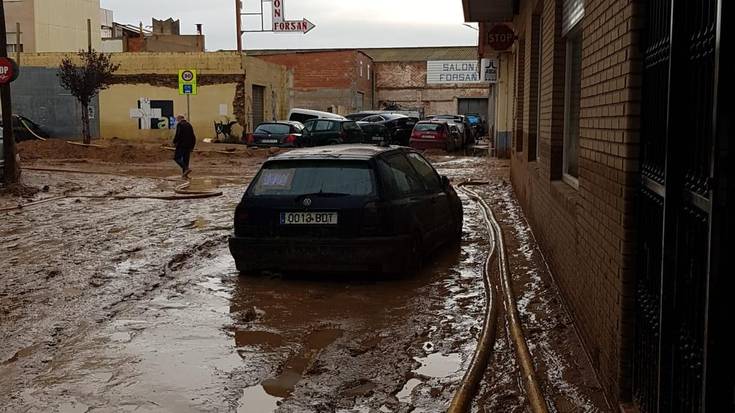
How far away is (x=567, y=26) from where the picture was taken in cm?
864

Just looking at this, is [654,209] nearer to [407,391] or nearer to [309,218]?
[407,391]

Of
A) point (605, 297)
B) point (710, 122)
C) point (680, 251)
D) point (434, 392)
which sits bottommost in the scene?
point (434, 392)

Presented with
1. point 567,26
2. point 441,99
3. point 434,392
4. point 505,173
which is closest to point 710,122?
point 434,392

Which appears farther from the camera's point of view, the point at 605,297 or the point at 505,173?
the point at 505,173

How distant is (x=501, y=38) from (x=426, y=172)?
11.7m

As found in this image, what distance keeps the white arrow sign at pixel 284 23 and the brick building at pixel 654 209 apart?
1573 inches

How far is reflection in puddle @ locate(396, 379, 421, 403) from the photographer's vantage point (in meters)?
4.91

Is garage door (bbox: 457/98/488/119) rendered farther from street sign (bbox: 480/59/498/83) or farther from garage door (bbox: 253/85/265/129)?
street sign (bbox: 480/59/498/83)

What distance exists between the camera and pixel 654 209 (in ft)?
12.3

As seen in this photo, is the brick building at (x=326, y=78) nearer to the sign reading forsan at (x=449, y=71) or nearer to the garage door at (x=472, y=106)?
the sign reading forsan at (x=449, y=71)

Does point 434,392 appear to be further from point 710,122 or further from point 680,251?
point 710,122

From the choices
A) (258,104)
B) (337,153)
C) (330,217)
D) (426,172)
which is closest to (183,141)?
(426,172)

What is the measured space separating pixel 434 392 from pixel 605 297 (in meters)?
1.17

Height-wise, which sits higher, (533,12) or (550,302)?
(533,12)
